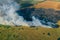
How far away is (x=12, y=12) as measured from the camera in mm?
2318

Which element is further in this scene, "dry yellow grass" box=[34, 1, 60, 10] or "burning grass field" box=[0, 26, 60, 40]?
"dry yellow grass" box=[34, 1, 60, 10]

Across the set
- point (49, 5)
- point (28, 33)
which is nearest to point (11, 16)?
point (28, 33)

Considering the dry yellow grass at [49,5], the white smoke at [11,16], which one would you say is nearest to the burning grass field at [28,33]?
the white smoke at [11,16]

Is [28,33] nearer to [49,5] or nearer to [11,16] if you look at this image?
[11,16]

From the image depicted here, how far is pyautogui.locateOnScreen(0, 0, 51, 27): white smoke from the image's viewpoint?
2.27m

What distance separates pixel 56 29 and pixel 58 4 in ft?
0.98

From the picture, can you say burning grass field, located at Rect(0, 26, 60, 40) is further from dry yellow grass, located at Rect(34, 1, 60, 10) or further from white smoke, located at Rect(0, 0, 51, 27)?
dry yellow grass, located at Rect(34, 1, 60, 10)

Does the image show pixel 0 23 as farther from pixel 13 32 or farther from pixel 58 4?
pixel 58 4

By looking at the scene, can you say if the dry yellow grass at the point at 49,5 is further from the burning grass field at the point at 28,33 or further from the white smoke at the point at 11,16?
the burning grass field at the point at 28,33

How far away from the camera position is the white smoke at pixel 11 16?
7.45 feet

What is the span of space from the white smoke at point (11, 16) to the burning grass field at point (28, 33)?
7 cm

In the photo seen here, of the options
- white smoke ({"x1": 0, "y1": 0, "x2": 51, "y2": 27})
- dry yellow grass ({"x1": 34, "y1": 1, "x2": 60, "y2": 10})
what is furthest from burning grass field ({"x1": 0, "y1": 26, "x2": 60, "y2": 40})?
dry yellow grass ({"x1": 34, "y1": 1, "x2": 60, "y2": 10})

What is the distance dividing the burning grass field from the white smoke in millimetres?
69

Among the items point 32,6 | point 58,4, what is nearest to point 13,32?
point 32,6
